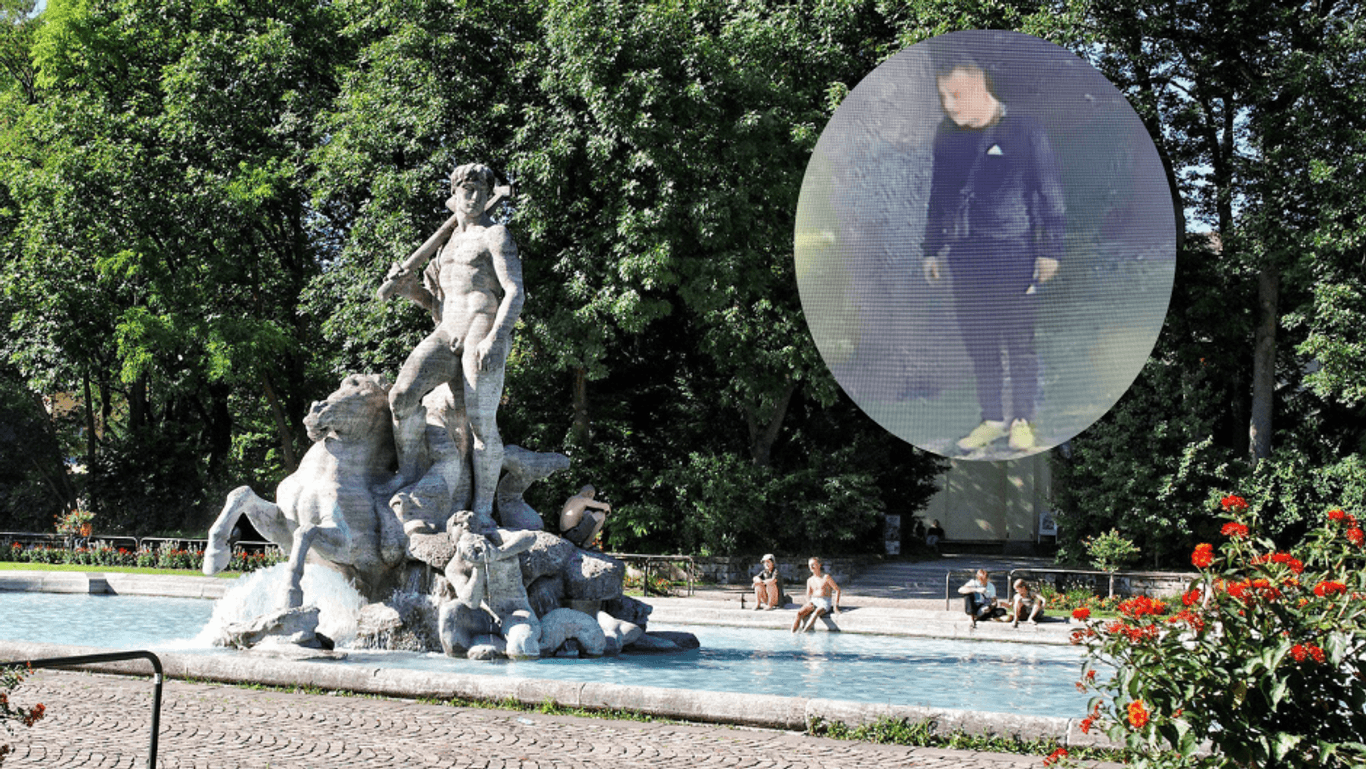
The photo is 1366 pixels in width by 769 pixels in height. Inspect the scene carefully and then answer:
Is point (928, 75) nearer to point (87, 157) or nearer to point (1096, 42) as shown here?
point (1096, 42)

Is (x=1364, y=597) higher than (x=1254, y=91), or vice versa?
(x=1254, y=91)

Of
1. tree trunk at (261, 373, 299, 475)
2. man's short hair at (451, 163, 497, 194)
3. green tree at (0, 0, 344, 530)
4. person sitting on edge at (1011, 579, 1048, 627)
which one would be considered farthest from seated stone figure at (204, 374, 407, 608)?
tree trunk at (261, 373, 299, 475)

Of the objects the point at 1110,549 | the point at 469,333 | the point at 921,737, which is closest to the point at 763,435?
the point at 1110,549

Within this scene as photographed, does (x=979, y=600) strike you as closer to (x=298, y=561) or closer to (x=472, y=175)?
(x=472, y=175)

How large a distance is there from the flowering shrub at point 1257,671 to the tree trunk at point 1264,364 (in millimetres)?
20339

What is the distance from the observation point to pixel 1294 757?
4.71 metres

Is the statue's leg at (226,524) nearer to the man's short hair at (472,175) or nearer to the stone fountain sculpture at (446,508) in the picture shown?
the stone fountain sculpture at (446,508)

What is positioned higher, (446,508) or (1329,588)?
(446,508)

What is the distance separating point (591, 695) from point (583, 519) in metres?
5.95

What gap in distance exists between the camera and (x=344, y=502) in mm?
12273

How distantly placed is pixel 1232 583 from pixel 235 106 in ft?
89.2

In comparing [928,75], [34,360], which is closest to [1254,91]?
[928,75]

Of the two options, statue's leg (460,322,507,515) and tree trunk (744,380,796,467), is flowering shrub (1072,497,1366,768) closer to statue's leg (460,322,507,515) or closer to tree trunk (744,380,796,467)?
statue's leg (460,322,507,515)

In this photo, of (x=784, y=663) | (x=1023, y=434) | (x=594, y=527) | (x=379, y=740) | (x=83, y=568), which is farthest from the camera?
(x=83, y=568)
